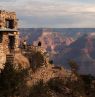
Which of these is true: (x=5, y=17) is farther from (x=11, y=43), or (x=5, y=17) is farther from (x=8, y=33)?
(x=11, y=43)

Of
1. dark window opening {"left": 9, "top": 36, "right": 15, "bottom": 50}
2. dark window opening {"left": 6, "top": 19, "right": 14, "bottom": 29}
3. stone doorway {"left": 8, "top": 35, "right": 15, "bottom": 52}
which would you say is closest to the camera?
stone doorway {"left": 8, "top": 35, "right": 15, "bottom": 52}

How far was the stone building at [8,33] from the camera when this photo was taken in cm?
7069

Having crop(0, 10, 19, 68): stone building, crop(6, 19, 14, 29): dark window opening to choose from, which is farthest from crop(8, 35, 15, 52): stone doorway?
crop(6, 19, 14, 29): dark window opening

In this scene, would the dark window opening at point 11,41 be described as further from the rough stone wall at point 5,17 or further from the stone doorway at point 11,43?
the rough stone wall at point 5,17

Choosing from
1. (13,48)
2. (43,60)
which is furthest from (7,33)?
(43,60)

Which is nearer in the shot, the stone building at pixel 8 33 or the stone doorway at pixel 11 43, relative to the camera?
the stone building at pixel 8 33

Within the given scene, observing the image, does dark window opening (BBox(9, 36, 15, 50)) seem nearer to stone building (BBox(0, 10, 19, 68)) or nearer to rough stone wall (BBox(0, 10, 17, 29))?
stone building (BBox(0, 10, 19, 68))

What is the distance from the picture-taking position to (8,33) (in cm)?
7388

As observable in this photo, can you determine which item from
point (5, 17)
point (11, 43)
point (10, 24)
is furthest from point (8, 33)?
point (10, 24)

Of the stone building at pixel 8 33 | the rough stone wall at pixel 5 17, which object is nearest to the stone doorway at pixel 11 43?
the stone building at pixel 8 33

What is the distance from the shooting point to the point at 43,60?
7612cm

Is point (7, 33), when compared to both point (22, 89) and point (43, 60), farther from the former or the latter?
point (22, 89)

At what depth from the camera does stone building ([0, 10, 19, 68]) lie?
70.7 meters

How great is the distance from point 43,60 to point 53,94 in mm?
8881
